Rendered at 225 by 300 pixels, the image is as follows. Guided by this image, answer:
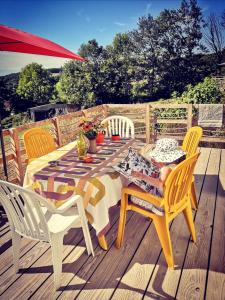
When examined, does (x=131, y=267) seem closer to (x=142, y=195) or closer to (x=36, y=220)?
(x=142, y=195)

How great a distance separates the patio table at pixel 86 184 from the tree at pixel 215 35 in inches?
982

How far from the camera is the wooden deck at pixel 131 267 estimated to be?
6.21ft

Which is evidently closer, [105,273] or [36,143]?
[105,273]

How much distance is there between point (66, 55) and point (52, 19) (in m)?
49.0

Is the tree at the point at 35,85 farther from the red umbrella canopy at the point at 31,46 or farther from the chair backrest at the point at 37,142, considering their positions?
the red umbrella canopy at the point at 31,46

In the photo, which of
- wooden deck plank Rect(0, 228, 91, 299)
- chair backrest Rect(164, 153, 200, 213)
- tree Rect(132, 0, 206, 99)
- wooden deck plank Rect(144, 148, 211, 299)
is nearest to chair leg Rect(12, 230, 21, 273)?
wooden deck plank Rect(0, 228, 91, 299)

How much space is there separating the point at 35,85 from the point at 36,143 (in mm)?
46744

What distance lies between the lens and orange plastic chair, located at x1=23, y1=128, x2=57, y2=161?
9.87ft

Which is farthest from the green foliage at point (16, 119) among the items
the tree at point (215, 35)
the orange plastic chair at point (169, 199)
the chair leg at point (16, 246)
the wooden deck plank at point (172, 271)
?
the orange plastic chair at point (169, 199)

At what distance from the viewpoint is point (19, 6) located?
43.2m

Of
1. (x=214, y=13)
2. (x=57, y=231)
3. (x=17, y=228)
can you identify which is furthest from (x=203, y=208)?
(x=214, y=13)

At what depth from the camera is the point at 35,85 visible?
46.3m

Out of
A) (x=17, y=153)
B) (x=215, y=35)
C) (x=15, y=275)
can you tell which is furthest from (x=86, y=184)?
(x=215, y=35)

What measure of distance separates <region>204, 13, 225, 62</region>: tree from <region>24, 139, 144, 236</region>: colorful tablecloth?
25.0m
